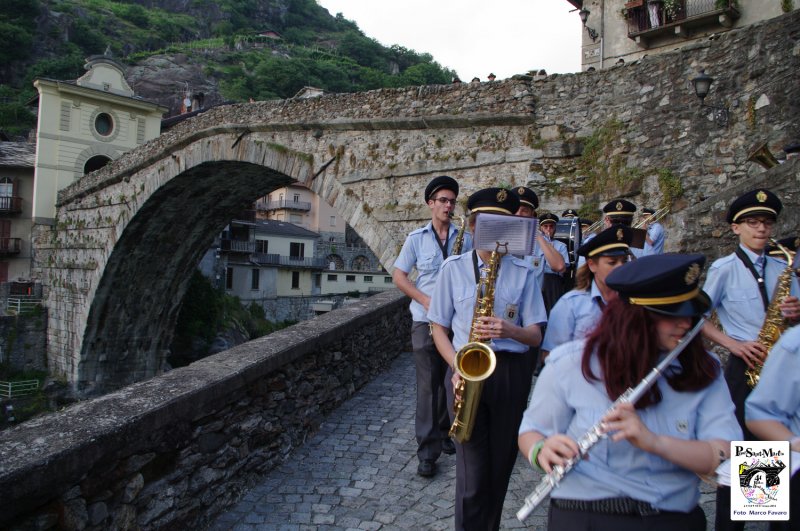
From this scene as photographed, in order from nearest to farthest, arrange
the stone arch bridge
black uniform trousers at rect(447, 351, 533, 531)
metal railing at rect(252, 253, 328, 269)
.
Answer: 1. black uniform trousers at rect(447, 351, 533, 531)
2. the stone arch bridge
3. metal railing at rect(252, 253, 328, 269)

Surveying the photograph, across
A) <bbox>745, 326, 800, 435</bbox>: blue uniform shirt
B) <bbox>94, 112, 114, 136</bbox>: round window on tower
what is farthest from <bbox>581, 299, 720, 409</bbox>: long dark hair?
<bbox>94, 112, 114, 136</bbox>: round window on tower

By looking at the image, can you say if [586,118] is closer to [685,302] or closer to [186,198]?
[685,302]

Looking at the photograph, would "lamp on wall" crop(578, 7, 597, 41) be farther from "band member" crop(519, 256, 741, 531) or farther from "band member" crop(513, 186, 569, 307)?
"band member" crop(519, 256, 741, 531)

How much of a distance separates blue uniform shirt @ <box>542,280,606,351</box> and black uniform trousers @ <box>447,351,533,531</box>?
27 centimetres

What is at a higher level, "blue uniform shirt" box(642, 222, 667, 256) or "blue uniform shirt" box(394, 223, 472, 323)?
"blue uniform shirt" box(642, 222, 667, 256)

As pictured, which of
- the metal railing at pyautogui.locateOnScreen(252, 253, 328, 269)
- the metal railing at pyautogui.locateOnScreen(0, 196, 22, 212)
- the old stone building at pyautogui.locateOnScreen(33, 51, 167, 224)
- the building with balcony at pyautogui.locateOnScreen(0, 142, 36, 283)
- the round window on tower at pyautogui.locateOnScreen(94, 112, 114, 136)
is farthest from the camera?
the metal railing at pyautogui.locateOnScreen(252, 253, 328, 269)

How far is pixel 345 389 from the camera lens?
5.90m

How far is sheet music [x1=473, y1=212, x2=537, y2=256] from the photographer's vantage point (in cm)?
276

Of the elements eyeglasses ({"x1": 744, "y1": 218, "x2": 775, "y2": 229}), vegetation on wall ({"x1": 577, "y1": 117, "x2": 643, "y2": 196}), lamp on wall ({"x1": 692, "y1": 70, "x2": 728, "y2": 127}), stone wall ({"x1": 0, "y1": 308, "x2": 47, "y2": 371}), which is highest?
lamp on wall ({"x1": 692, "y1": 70, "x2": 728, "y2": 127})

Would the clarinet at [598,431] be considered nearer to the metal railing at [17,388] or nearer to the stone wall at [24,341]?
the metal railing at [17,388]

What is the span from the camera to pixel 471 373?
2473 millimetres

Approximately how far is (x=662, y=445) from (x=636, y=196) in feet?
20.9

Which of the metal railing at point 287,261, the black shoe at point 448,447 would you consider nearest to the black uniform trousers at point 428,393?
the black shoe at point 448,447

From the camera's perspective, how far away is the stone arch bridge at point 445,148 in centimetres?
664
